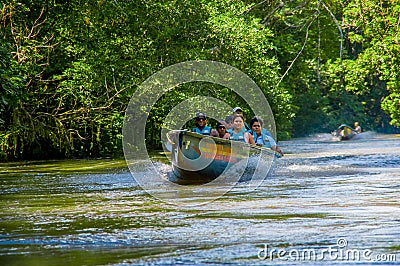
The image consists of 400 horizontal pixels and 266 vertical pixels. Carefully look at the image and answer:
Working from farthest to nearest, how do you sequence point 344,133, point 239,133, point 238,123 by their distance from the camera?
1. point 344,133
2. point 238,123
3. point 239,133

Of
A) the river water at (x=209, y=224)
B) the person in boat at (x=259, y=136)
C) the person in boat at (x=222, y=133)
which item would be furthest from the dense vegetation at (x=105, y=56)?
the river water at (x=209, y=224)

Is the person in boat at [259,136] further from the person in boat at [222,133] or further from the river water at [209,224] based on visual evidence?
the river water at [209,224]

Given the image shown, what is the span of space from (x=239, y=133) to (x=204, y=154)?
2.14 metres

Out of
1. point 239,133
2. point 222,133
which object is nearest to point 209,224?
point 222,133

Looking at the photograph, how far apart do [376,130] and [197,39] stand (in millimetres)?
30122

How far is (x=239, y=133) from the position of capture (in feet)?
57.7

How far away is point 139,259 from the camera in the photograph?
727 centimetres

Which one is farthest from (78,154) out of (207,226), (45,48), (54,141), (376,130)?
(376,130)

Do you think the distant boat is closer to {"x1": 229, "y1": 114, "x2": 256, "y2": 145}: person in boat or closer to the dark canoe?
{"x1": 229, "y1": 114, "x2": 256, "y2": 145}: person in boat

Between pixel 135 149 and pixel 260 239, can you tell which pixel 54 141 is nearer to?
pixel 135 149

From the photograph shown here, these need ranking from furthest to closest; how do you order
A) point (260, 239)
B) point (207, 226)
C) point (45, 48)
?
1. point (45, 48)
2. point (207, 226)
3. point (260, 239)
